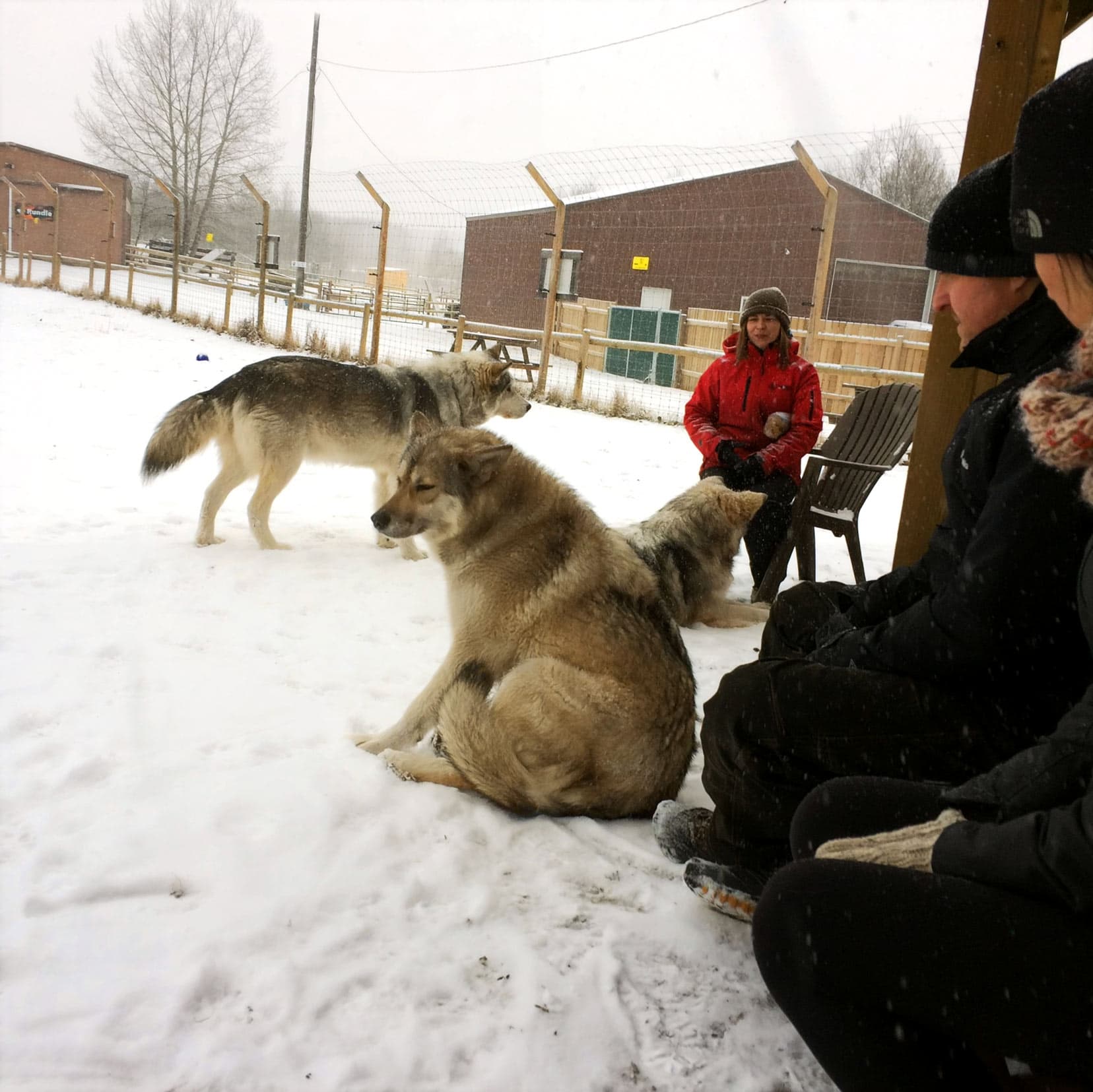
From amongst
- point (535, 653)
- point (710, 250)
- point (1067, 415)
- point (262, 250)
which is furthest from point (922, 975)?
point (710, 250)

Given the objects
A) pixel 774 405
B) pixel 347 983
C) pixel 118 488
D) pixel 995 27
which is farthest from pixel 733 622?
pixel 118 488

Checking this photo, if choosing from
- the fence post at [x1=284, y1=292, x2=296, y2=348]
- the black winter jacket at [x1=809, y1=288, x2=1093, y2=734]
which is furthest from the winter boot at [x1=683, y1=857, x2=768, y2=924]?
the fence post at [x1=284, y1=292, x2=296, y2=348]

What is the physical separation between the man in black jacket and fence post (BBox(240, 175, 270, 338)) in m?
13.7

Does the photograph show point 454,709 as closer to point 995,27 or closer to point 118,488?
point 995,27

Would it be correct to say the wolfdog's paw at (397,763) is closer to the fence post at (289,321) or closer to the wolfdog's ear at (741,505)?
the wolfdog's ear at (741,505)

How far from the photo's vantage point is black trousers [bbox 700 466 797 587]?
4.70 meters

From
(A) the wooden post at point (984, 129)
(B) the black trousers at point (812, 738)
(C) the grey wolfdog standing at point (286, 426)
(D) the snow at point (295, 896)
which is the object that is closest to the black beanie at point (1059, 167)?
(B) the black trousers at point (812, 738)

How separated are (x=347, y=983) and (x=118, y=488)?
5062 mm

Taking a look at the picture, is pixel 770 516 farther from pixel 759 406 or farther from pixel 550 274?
pixel 550 274

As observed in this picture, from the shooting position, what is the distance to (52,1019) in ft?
4.99

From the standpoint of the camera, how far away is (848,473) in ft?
15.6

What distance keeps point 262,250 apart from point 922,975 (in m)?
15.5

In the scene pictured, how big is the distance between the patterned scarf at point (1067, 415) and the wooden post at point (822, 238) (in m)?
9.10

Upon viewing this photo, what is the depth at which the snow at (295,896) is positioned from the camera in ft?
5.10
